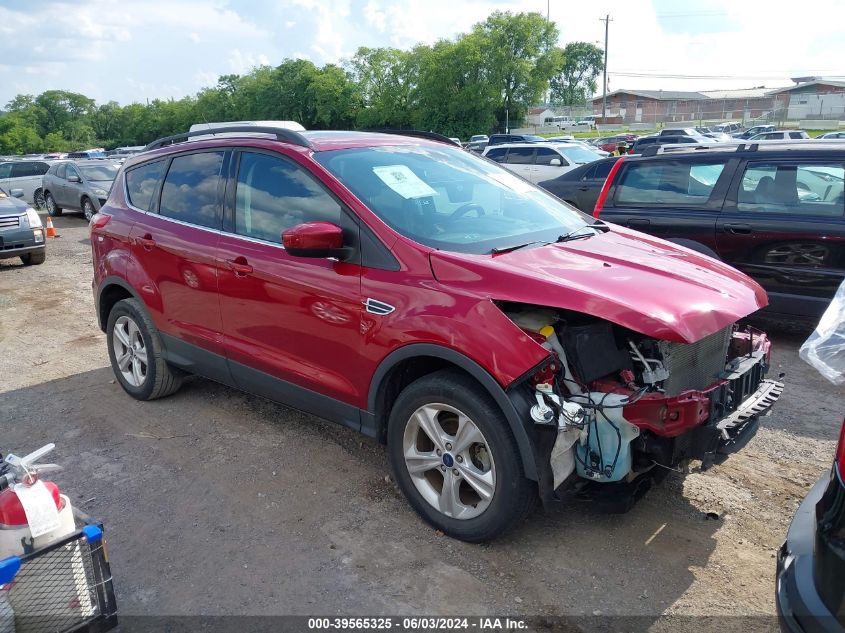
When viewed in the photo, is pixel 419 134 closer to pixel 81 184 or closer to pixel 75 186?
pixel 81 184

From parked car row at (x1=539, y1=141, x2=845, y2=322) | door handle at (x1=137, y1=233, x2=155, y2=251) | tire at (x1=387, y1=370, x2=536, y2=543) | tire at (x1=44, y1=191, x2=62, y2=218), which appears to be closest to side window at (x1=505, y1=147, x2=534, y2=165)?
parked car row at (x1=539, y1=141, x2=845, y2=322)

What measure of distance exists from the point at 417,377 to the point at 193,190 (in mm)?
2140

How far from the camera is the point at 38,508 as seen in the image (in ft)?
8.39

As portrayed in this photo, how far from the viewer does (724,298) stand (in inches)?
126

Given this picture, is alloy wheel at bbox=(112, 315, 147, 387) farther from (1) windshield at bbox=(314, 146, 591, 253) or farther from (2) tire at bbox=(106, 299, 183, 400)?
(1) windshield at bbox=(314, 146, 591, 253)

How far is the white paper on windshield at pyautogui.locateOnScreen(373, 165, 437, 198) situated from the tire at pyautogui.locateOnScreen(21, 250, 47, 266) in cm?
978

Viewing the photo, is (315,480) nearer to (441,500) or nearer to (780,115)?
(441,500)

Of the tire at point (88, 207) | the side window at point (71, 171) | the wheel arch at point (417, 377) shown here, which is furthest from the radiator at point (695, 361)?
the side window at point (71, 171)

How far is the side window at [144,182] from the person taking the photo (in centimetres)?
500

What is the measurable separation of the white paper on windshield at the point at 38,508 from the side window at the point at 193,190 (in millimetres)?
2137

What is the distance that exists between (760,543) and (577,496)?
944 mm

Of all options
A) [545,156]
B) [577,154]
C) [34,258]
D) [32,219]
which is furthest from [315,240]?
[577,154]

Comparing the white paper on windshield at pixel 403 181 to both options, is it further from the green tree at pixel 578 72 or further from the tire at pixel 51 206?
the green tree at pixel 578 72

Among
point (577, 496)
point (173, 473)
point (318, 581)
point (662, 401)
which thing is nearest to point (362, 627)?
point (318, 581)
